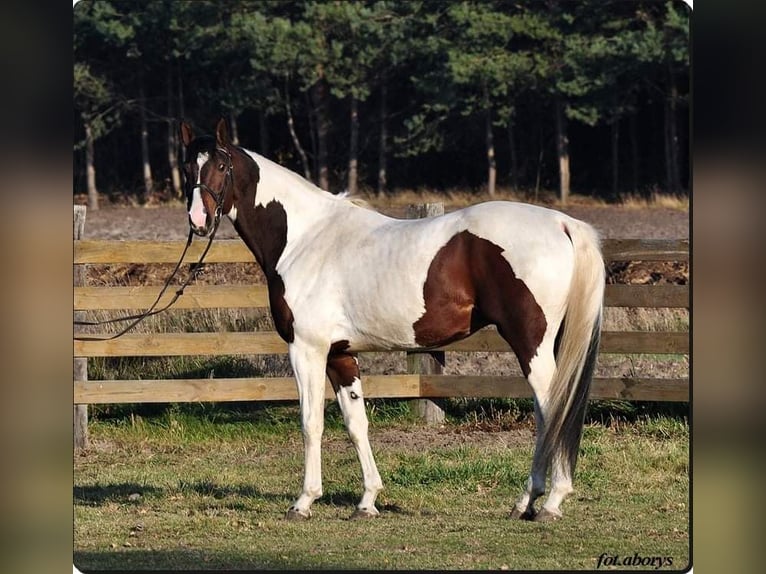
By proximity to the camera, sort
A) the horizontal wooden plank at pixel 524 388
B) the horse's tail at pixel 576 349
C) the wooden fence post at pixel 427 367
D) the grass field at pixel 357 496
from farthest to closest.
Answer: the wooden fence post at pixel 427 367, the horizontal wooden plank at pixel 524 388, the horse's tail at pixel 576 349, the grass field at pixel 357 496

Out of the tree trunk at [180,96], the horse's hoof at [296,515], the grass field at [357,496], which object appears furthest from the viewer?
the tree trunk at [180,96]

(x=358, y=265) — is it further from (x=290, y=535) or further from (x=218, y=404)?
(x=218, y=404)

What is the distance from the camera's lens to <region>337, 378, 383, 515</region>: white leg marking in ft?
18.3

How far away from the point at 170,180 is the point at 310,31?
869 cm

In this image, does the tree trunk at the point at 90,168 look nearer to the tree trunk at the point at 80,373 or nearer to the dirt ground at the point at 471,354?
the dirt ground at the point at 471,354

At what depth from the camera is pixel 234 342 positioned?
25.2 feet

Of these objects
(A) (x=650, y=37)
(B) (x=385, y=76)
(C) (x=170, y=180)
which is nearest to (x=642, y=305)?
(A) (x=650, y=37)

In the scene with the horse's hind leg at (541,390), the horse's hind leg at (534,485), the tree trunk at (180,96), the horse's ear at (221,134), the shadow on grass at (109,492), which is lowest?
the shadow on grass at (109,492)

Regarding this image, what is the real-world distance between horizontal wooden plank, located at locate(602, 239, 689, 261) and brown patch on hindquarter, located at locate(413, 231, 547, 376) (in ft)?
8.63

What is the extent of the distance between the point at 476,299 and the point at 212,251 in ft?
9.92

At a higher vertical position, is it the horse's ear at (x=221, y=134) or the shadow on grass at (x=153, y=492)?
the horse's ear at (x=221, y=134)

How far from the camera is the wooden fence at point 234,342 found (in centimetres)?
754

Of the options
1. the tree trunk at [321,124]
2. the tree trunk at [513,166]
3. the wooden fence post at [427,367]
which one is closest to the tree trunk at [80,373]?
the wooden fence post at [427,367]

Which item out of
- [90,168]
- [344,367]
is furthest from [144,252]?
[90,168]
